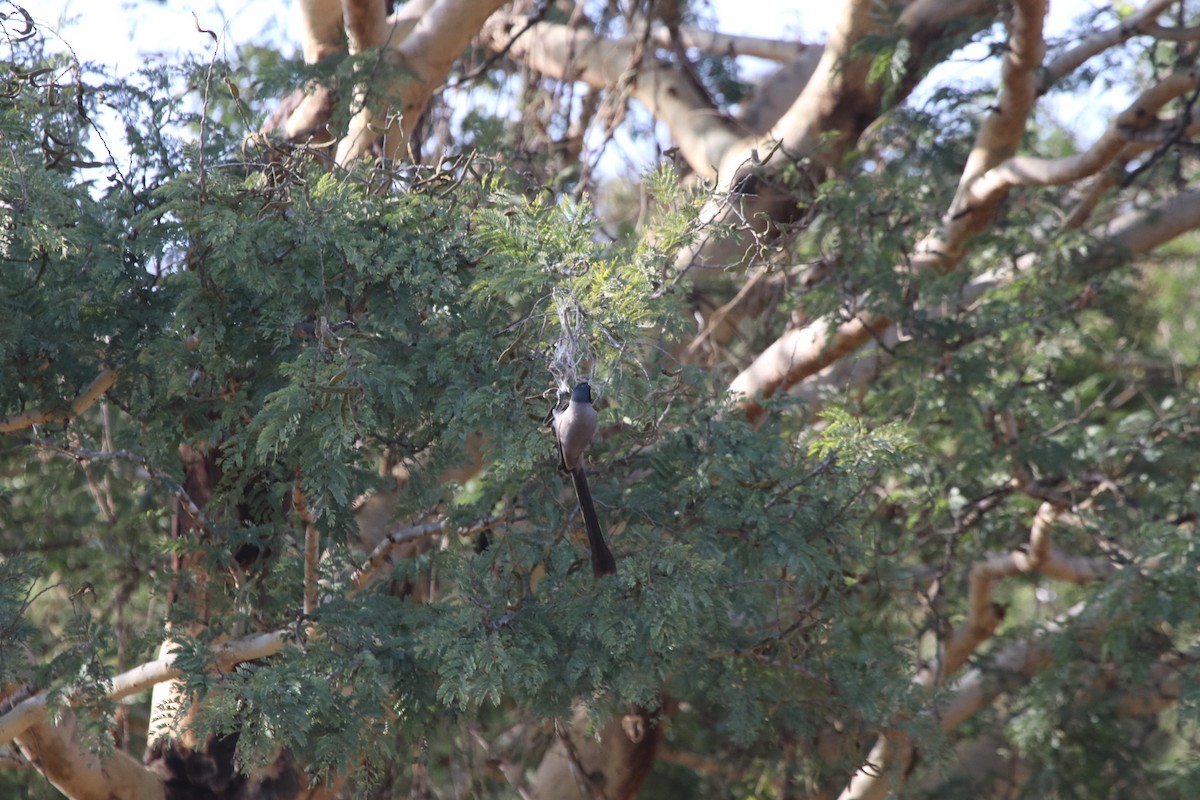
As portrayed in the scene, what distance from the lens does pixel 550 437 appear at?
125 inches

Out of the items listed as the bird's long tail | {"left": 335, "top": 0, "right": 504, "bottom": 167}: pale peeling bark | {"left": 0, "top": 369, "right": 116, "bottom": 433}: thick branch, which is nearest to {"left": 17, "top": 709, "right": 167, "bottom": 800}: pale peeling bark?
{"left": 0, "top": 369, "right": 116, "bottom": 433}: thick branch

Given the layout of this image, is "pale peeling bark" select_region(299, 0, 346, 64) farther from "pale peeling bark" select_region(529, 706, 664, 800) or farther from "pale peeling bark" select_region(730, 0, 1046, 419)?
"pale peeling bark" select_region(529, 706, 664, 800)

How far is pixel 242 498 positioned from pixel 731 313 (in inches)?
143

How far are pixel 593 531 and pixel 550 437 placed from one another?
1.07ft

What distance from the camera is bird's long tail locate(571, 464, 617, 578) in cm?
274

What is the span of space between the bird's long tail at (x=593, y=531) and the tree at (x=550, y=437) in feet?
0.33

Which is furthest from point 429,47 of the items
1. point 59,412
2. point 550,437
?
point 550,437

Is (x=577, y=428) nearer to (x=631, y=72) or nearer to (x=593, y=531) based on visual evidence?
(x=593, y=531)

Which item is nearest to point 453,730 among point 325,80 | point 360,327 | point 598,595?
point 598,595

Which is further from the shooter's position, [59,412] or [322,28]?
[322,28]

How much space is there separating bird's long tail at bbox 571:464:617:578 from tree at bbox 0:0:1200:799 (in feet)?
0.33

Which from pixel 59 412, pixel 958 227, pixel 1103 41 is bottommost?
pixel 59 412

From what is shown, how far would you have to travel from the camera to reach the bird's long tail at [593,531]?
2.74 metres

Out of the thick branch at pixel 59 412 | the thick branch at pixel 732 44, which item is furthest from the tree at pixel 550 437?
the thick branch at pixel 732 44
